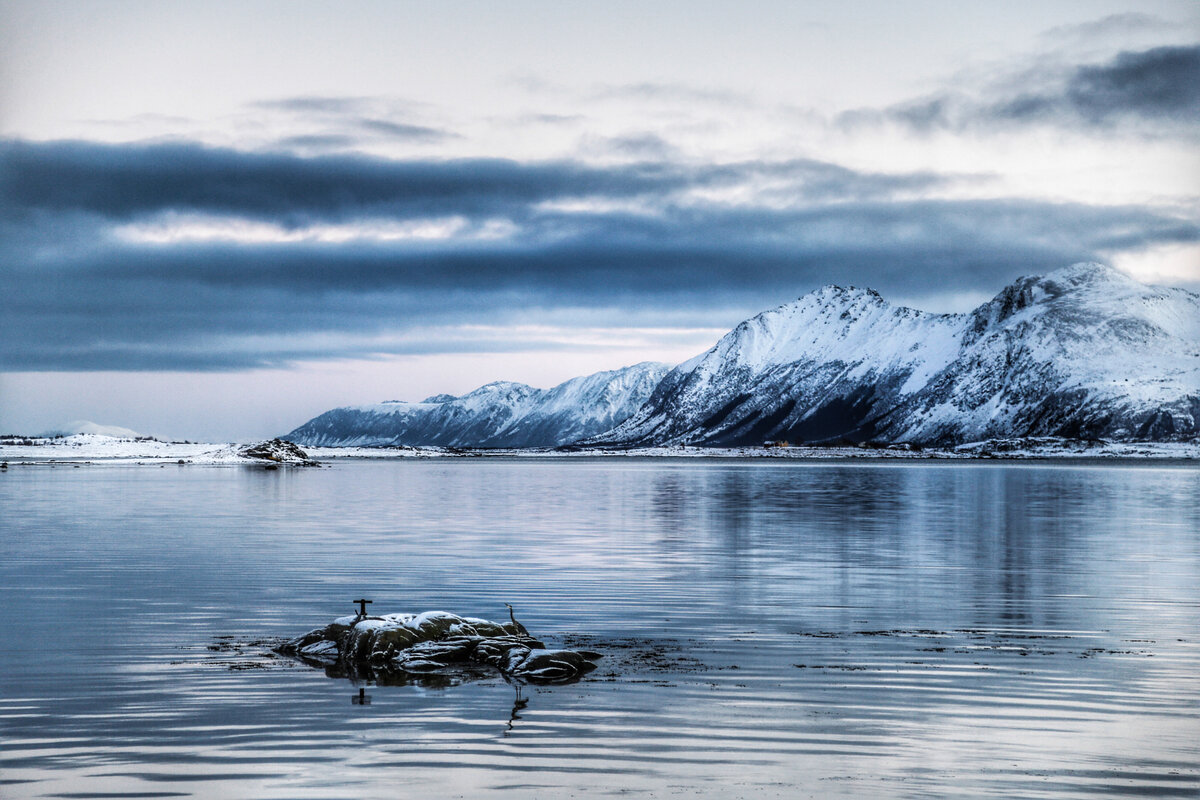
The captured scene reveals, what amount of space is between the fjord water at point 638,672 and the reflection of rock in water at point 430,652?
0.96 metres

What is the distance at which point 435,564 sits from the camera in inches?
2203

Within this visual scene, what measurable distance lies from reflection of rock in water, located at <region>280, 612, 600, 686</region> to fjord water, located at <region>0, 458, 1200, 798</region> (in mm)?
960

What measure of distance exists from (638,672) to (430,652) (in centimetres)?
532

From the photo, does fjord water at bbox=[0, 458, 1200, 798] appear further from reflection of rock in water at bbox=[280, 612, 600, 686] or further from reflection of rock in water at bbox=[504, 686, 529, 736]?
reflection of rock in water at bbox=[280, 612, 600, 686]

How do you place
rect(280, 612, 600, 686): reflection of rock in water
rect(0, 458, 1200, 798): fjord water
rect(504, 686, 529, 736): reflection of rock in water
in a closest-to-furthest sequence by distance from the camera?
rect(0, 458, 1200, 798): fjord water → rect(504, 686, 529, 736): reflection of rock in water → rect(280, 612, 600, 686): reflection of rock in water

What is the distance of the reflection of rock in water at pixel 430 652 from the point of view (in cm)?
2836

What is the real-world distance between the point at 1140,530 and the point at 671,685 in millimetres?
61765

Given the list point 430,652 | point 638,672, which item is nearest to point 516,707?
point 638,672

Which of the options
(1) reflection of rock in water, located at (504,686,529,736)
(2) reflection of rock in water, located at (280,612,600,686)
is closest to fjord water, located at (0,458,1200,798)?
(1) reflection of rock in water, located at (504,686,529,736)

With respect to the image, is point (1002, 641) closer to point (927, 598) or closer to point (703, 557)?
point (927, 598)

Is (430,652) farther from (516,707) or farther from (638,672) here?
(516,707)

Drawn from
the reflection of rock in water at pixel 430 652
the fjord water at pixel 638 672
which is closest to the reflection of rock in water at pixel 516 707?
the fjord water at pixel 638 672

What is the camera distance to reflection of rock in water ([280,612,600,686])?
93.0 feet

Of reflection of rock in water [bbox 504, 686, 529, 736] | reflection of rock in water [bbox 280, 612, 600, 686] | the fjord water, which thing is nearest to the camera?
the fjord water
